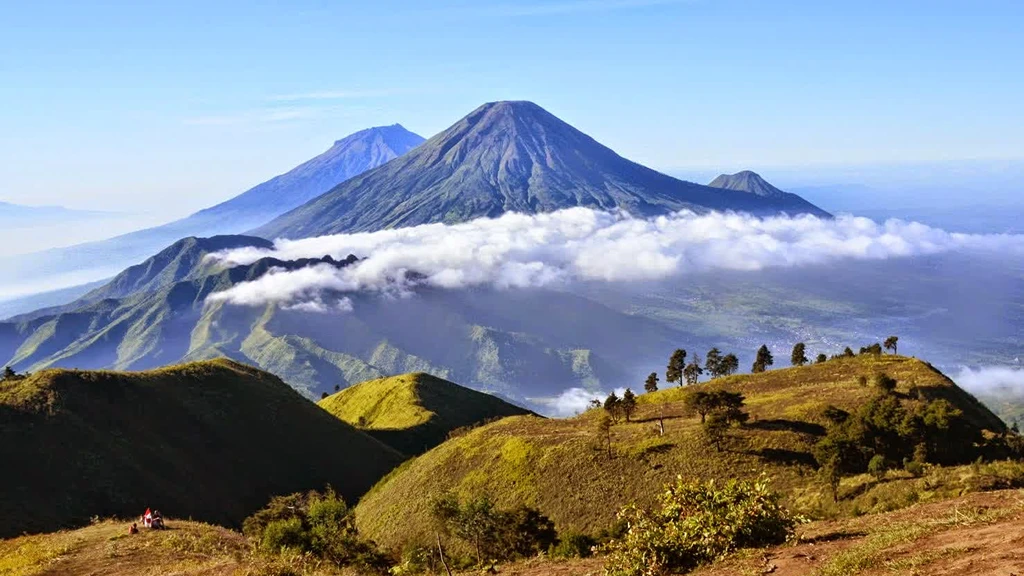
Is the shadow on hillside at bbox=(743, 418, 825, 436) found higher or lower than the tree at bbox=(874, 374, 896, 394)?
lower

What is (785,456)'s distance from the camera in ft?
190

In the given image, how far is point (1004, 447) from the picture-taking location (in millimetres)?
54406

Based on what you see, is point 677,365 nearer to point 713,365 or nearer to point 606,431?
point 713,365

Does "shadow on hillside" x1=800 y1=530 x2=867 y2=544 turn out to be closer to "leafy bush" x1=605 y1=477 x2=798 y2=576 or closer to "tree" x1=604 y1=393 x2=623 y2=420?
"leafy bush" x1=605 y1=477 x2=798 y2=576

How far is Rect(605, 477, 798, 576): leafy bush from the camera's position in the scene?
1828 centimetres

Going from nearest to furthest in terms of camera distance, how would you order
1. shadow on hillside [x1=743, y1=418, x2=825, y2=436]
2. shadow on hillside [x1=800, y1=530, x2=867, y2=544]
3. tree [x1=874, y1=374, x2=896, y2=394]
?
shadow on hillside [x1=800, y1=530, x2=867, y2=544] < shadow on hillside [x1=743, y1=418, x2=825, y2=436] < tree [x1=874, y1=374, x2=896, y2=394]

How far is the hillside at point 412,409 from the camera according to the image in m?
119

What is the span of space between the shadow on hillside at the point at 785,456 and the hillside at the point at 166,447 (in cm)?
5402

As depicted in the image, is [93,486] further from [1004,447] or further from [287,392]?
[1004,447]

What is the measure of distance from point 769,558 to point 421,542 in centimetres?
4304

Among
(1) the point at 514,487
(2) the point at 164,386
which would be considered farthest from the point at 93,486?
(1) the point at 514,487

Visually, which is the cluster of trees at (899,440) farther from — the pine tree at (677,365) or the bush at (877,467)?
the pine tree at (677,365)

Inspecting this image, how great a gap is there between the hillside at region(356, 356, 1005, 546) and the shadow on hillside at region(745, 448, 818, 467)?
0.29ft

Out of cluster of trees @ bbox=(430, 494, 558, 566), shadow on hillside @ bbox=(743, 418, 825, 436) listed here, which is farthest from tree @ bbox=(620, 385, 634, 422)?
cluster of trees @ bbox=(430, 494, 558, 566)
